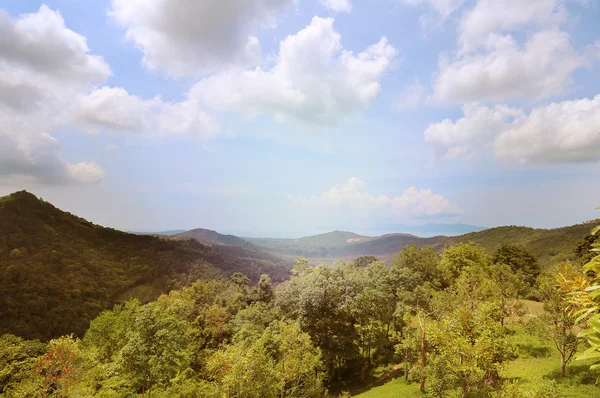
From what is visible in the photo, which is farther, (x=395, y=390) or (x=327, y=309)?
(x=327, y=309)

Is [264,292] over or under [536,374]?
under

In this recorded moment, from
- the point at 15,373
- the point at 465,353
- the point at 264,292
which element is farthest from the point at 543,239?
the point at 15,373

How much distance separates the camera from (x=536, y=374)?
803 inches

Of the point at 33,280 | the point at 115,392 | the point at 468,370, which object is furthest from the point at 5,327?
the point at 468,370

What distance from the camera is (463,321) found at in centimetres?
1555

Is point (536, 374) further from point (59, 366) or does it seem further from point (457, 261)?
point (59, 366)

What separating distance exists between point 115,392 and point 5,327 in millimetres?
64258

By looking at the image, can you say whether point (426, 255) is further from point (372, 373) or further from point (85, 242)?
point (85, 242)

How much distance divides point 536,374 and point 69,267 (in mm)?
107693

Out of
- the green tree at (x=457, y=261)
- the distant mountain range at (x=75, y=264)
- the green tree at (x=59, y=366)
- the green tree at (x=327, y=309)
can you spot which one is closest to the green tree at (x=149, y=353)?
the green tree at (x=59, y=366)

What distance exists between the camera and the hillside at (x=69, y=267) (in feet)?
208

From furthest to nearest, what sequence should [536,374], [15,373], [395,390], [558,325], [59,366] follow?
[395,390] → [15,373] → [536,374] → [558,325] → [59,366]

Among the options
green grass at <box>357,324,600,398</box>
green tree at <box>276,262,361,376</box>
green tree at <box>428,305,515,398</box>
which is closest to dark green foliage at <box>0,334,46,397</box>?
green tree at <box>276,262,361,376</box>

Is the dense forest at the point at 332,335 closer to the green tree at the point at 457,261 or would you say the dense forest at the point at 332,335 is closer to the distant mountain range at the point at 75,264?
the green tree at the point at 457,261
